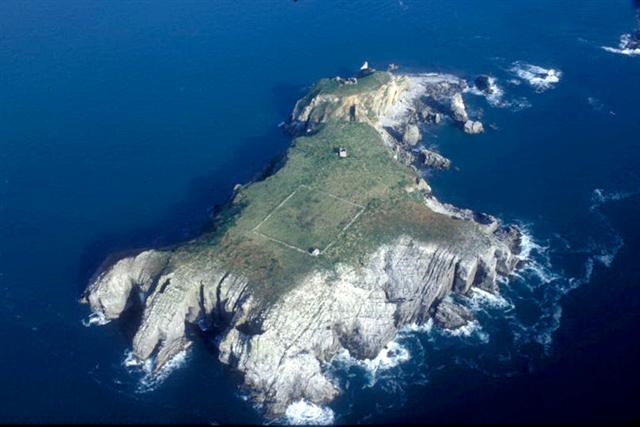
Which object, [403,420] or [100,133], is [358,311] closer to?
[403,420]

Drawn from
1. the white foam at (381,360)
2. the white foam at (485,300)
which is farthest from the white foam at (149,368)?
the white foam at (485,300)

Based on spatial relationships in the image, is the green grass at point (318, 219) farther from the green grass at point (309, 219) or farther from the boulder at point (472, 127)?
the boulder at point (472, 127)

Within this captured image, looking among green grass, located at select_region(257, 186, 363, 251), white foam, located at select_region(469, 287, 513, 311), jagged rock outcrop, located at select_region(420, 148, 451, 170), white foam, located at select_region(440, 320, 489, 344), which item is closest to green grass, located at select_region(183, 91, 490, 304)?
green grass, located at select_region(257, 186, 363, 251)

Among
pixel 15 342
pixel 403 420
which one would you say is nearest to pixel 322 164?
pixel 403 420

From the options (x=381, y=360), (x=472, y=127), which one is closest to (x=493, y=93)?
(x=472, y=127)

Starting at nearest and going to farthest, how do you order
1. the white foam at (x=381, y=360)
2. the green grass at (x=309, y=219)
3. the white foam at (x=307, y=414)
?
the white foam at (x=307, y=414) < the white foam at (x=381, y=360) < the green grass at (x=309, y=219)
